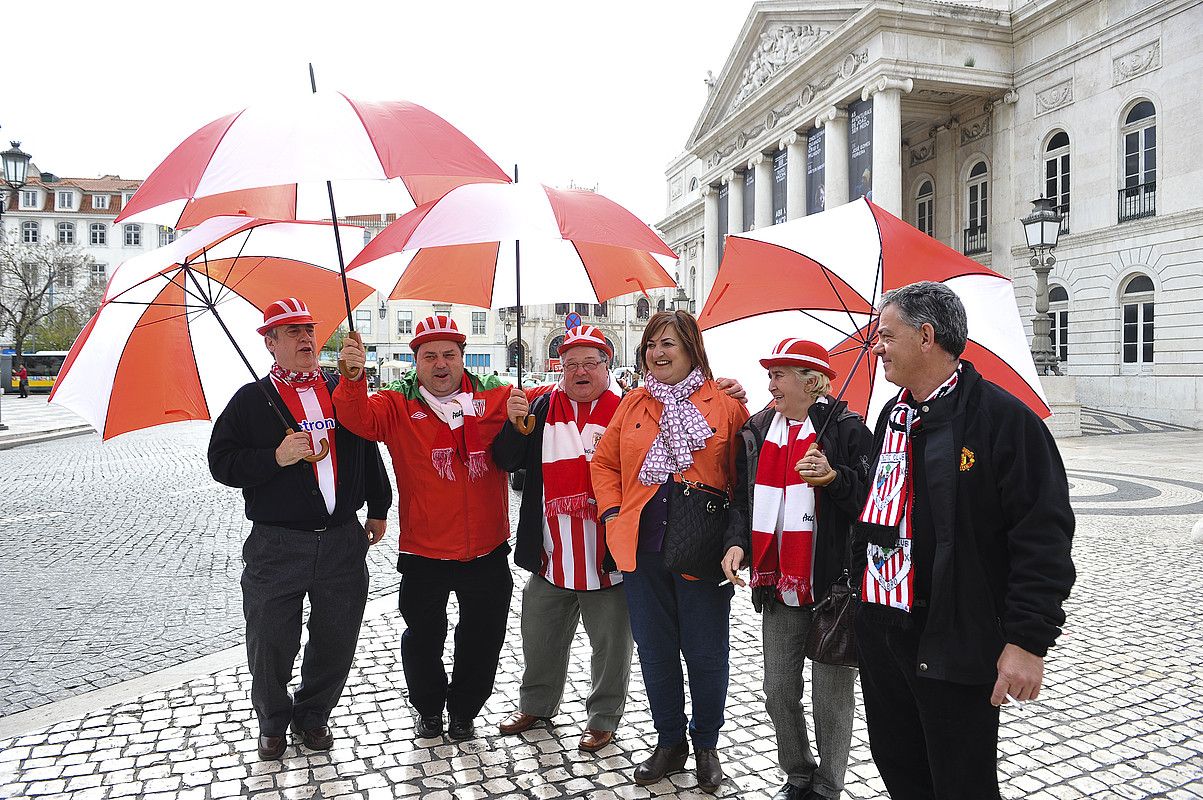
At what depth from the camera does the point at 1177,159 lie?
75.6 feet

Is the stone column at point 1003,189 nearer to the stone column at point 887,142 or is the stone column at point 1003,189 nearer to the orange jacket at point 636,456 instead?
the stone column at point 887,142

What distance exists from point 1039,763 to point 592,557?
208 centimetres

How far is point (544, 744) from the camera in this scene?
12.5ft

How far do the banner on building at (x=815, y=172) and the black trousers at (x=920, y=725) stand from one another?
32.9 m

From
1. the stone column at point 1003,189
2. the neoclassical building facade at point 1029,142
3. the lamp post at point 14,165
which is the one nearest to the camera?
the lamp post at point 14,165

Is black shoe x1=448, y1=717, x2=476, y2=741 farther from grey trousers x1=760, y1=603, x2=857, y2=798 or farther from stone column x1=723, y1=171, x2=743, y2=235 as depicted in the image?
stone column x1=723, y1=171, x2=743, y2=235

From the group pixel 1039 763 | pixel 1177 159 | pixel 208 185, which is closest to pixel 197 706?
pixel 208 185

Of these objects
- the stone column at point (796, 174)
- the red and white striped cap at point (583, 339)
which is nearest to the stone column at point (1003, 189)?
the stone column at point (796, 174)

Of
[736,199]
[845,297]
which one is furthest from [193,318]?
[736,199]

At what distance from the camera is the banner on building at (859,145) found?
101 ft

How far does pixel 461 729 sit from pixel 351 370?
5.72 ft

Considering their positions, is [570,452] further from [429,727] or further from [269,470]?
[429,727]

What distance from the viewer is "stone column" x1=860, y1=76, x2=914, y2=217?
29.9 m

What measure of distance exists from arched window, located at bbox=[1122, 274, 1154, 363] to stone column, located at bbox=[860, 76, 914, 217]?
315 inches
